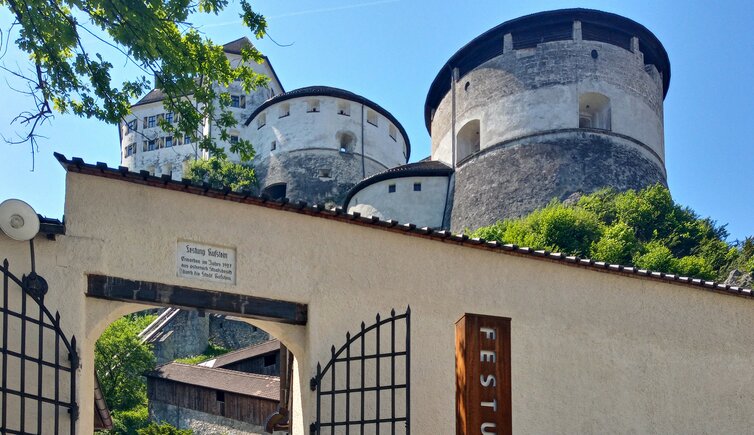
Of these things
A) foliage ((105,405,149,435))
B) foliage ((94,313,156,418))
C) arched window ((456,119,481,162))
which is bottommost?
foliage ((105,405,149,435))

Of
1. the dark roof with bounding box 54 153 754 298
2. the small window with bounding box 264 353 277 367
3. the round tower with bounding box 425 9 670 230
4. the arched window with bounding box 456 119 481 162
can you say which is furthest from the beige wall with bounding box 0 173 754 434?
the arched window with bounding box 456 119 481 162

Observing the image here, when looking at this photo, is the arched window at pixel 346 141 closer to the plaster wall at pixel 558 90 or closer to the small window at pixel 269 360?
the plaster wall at pixel 558 90

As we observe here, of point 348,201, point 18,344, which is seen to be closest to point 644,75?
point 348,201

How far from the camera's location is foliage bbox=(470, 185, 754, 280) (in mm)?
30188

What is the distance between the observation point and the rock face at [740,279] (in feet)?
90.1

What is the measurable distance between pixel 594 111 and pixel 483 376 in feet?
98.2

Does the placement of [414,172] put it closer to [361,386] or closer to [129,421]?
[129,421]

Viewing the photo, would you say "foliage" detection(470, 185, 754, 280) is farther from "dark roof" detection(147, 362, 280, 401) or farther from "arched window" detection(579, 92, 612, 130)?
"dark roof" detection(147, 362, 280, 401)

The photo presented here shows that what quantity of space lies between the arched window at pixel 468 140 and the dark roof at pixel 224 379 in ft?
44.7

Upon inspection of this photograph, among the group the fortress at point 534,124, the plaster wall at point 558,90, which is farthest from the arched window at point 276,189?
the plaster wall at point 558,90

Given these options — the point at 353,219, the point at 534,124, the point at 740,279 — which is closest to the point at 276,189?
the point at 534,124

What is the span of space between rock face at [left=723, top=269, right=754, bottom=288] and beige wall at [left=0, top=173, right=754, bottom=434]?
12836 millimetres

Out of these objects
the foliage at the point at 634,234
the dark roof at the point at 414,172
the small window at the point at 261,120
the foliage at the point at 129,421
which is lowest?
the foliage at the point at 129,421

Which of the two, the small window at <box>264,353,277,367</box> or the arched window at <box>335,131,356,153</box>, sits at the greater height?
the arched window at <box>335,131,356,153</box>
